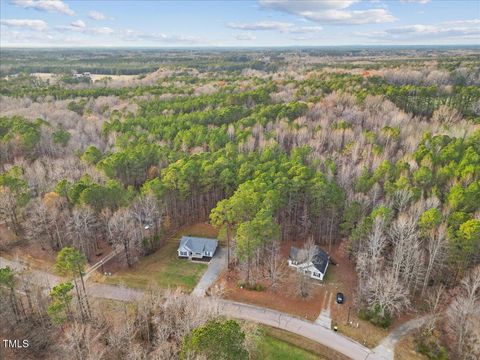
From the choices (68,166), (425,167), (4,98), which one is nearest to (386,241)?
(425,167)

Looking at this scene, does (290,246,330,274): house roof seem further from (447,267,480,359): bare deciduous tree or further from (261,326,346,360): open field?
(447,267,480,359): bare deciduous tree

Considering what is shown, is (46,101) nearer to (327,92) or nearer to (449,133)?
(327,92)

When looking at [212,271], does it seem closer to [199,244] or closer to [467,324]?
[199,244]

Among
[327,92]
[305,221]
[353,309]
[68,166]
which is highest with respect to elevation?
[327,92]

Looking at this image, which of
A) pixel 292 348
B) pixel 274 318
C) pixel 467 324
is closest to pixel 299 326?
pixel 274 318

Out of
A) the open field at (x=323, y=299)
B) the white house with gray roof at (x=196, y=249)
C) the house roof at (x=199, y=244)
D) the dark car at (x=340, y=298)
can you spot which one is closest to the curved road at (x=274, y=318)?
the open field at (x=323, y=299)

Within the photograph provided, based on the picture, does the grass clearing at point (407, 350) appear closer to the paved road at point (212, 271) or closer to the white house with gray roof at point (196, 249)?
the paved road at point (212, 271)
